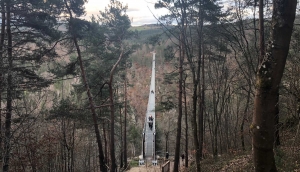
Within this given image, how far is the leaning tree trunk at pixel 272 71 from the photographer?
255 cm

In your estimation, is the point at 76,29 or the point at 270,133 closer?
the point at 270,133

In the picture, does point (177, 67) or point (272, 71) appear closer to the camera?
point (272, 71)

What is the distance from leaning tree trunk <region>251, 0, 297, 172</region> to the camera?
2.55 m

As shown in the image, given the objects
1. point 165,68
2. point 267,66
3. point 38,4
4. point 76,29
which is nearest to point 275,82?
point 267,66

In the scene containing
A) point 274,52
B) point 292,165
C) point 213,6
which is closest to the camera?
point 274,52

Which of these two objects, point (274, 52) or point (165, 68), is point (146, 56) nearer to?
point (165, 68)

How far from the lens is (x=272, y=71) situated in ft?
8.39

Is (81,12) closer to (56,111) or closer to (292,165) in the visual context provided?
(56,111)

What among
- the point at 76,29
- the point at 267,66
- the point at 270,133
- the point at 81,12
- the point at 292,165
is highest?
the point at 81,12

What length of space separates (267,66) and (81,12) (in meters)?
10.7

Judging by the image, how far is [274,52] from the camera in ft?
8.38

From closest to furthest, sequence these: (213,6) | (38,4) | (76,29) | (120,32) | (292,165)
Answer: (292,165) < (38,4) < (213,6) < (76,29) < (120,32)

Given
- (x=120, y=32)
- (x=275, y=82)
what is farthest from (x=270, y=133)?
(x=120, y=32)

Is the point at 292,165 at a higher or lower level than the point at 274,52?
lower
